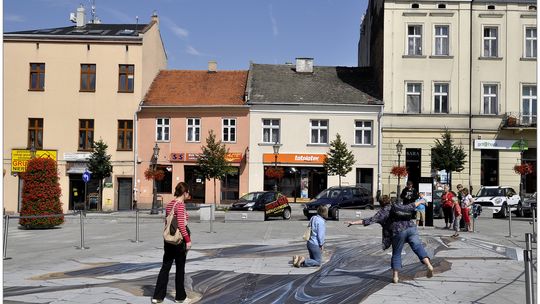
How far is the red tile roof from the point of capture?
42000mm

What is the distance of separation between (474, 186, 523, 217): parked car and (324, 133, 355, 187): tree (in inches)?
329

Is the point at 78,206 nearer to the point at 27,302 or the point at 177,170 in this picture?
the point at 177,170

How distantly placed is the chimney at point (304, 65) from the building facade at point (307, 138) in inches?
168

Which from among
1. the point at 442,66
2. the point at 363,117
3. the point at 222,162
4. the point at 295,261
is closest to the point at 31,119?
the point at 222,162

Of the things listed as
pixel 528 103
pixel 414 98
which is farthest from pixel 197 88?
pixel 528 103

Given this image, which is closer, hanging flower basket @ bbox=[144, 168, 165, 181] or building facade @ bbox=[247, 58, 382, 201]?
hanging flower basket @ bbox=[144, 168, 165, 181]

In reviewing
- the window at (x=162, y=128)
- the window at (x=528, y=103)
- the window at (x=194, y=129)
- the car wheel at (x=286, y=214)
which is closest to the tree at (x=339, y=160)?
the window at (x=194, y=129)

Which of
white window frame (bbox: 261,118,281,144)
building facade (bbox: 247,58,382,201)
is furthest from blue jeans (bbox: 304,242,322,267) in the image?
white window frame (bbox: 261,118,281,144)

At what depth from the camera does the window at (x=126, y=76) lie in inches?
1646

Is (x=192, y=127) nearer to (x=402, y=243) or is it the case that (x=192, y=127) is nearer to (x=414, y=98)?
(x=414, y=98)

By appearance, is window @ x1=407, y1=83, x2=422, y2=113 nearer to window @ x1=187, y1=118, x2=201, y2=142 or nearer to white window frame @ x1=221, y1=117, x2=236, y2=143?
white window frame @ x1=221, y1=117, x2=236, y2=143

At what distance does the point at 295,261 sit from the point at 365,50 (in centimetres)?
4474

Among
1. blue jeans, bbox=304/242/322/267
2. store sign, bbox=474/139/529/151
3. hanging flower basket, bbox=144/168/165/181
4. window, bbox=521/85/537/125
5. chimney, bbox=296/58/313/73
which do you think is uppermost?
chimney, bbox=296/58/313/73

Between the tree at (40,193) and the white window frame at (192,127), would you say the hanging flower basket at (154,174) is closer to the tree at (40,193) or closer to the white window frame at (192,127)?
the white window frame at (192,127)
